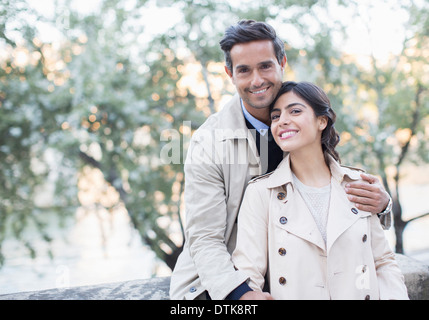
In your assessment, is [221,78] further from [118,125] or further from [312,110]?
[312,110]

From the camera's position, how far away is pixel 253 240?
5.65 feet

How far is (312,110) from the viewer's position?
72.7 inches

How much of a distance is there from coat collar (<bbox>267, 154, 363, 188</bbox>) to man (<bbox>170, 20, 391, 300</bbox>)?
0.21 feet

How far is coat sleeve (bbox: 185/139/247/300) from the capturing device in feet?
5.51

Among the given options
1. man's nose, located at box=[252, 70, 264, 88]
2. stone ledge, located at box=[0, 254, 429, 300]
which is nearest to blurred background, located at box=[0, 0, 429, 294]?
stone ledge, located at box=[0, 254, 429, 300]

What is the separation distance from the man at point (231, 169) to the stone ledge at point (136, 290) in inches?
16.8

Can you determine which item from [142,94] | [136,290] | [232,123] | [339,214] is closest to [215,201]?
[232,123]

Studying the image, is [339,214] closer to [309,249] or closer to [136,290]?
[309,249]

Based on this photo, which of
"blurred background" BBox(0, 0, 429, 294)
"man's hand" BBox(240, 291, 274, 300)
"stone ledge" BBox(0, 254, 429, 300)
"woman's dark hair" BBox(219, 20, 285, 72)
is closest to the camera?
"man's hand" BBox(240, 291, 274, 300)

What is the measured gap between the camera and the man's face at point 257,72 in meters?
1.96

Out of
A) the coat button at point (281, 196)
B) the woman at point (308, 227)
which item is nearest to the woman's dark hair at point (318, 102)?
the woman at point (308, 227)

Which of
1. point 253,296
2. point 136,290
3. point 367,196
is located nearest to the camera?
point 253,296

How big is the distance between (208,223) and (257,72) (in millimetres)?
782

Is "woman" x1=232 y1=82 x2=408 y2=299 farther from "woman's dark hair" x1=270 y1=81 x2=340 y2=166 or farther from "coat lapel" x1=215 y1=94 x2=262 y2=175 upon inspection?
"coat lapel" x1=215 y1=94 x2=262 y2=175
